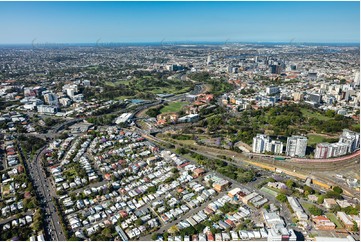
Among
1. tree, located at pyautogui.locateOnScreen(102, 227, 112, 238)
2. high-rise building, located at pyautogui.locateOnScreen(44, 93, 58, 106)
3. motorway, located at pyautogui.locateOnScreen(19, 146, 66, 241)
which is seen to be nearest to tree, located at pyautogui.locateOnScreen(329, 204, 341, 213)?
tree, located at pyautogui.locateOnScreen(102, 227, 112, 238)

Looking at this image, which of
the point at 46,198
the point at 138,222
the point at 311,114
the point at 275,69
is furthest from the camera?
the point at 275,69

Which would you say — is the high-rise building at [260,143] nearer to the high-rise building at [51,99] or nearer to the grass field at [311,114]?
the grass field at [311,114]

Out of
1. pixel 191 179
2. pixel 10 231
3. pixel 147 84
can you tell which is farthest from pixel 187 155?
pixel 147 84

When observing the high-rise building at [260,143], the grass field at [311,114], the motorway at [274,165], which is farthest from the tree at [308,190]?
the grass field at [311,114]

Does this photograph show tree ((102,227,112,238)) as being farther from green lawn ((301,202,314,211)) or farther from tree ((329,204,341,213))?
tree ((329,204,341,213))

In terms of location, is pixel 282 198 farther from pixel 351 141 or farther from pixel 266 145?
pixel 351 141

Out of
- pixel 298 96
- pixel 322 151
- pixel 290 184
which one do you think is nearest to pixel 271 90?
pixel 298 96

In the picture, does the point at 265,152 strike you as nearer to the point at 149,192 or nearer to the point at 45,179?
the point at 149,192
